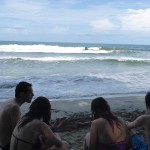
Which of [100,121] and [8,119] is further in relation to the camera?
[8,119]

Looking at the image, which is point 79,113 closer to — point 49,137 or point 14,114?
point 14,114

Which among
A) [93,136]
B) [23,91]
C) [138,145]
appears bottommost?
[138,145]

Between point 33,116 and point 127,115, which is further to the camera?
point 127,115

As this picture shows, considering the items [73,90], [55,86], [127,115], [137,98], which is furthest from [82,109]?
[55,86]

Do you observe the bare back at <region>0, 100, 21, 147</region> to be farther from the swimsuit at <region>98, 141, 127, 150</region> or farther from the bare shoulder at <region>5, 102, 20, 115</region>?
the swimsuit at <region>98, 141, 127, 150</region>

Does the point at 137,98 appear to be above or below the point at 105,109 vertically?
below

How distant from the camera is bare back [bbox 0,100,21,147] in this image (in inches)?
159

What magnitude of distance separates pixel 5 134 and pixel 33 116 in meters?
0.81

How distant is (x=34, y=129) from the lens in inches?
137

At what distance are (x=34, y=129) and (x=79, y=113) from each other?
4731mm

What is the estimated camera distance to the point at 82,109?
8.88 m

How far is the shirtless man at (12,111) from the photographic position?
4.06 meters

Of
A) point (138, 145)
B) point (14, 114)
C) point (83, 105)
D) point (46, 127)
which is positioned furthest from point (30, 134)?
point (83, 105)

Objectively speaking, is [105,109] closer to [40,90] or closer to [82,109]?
[82,109]
